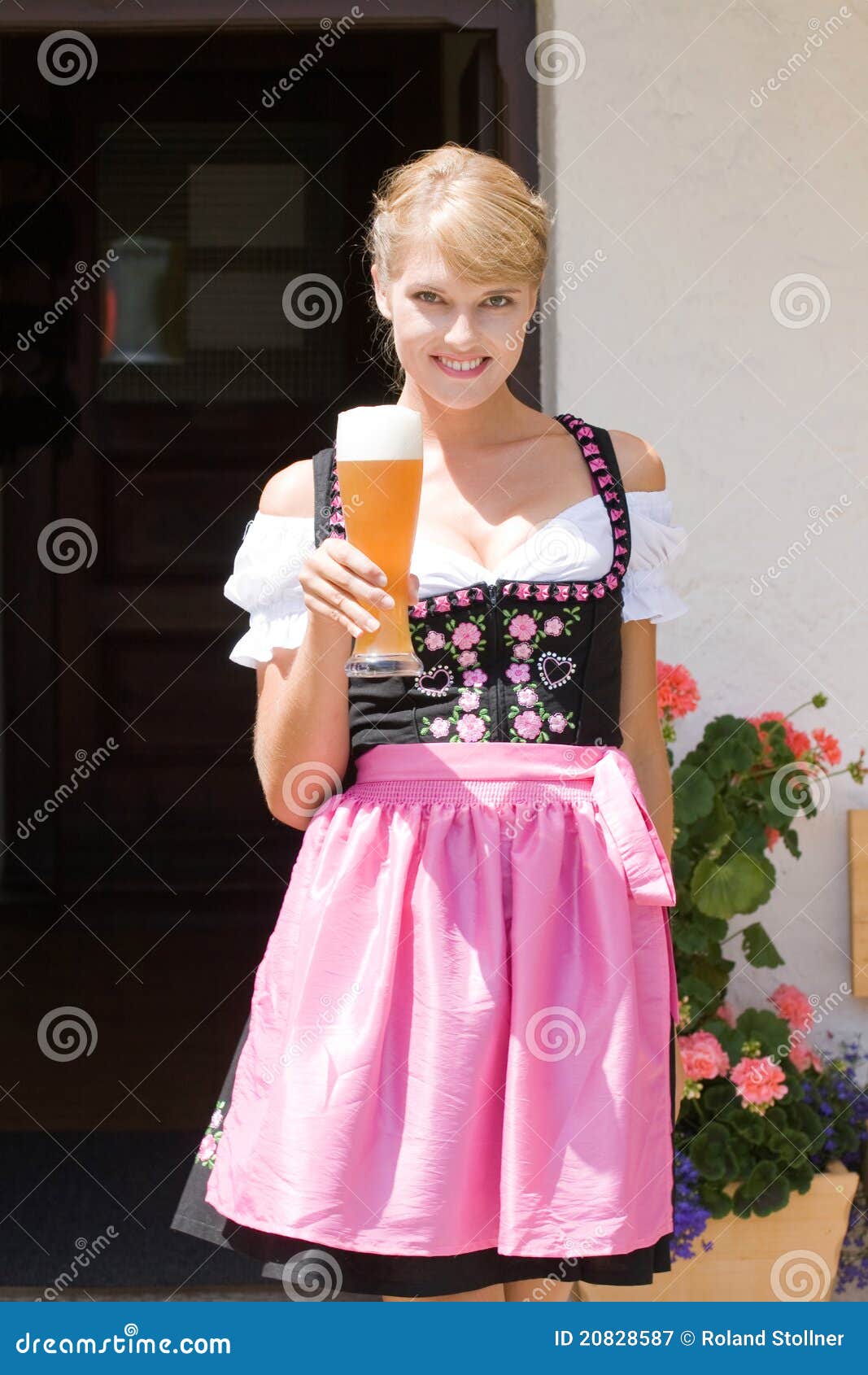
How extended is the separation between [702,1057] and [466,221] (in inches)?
59.9

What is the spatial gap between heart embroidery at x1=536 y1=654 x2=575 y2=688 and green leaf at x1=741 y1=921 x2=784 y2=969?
1.20 meters

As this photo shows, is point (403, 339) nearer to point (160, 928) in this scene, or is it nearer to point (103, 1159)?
point (103, 1159)

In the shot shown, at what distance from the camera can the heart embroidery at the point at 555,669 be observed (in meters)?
1.67

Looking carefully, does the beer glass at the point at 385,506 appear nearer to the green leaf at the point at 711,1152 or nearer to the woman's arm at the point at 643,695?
the woman's arm at the point at 643,695

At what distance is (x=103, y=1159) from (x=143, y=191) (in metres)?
2.97

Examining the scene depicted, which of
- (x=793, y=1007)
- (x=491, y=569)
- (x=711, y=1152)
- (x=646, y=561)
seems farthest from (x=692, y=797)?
(x=491, y=569)

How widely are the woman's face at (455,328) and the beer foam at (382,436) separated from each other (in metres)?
0.13

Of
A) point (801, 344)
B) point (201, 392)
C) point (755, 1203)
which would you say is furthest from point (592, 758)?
point (201, 392)

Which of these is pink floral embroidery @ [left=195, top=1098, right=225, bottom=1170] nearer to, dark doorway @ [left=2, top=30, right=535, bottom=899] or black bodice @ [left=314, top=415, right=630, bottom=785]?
black bodice @ [left=314, top=415, right=630, bottom=785]

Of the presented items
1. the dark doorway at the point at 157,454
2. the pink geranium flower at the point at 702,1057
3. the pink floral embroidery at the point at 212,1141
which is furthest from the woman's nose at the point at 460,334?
the dark doorway at the point at 157,454

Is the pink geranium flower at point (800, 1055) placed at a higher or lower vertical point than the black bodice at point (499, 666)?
lower

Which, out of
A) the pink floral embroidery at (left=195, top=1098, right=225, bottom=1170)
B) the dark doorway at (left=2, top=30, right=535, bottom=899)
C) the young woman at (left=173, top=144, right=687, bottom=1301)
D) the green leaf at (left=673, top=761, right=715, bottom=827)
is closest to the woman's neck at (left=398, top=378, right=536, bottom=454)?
the young woman at (left=173, top=144, right=687, bottom=1301)

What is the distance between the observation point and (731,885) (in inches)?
101

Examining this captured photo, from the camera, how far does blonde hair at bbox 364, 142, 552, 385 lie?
159 cm
